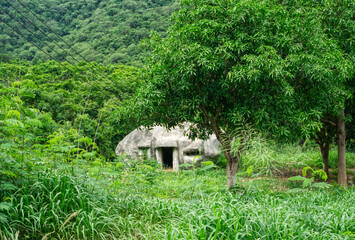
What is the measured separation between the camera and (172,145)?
54.1 ft

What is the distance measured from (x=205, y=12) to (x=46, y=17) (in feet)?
133

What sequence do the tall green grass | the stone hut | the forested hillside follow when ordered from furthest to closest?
the forested hillside, the stone hut, the tall green grass

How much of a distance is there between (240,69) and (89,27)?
122 ft

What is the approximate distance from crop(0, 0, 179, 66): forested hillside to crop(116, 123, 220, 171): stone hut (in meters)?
12.0

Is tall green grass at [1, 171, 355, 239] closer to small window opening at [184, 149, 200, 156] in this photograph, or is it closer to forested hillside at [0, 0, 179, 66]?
small window opening at [184, 149, 200, 156]

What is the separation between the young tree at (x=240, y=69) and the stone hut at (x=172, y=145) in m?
9.06

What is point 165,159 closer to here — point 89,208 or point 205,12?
→ point 205,12

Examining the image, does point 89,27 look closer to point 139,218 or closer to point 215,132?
point 215,132

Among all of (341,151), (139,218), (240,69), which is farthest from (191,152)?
(139,218)

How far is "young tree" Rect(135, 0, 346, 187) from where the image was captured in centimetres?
587

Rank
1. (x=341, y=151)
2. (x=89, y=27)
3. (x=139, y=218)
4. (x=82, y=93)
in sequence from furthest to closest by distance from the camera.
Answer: (x=89, y=27) < (x=82, y=93) < (x=341, y=151) < (x=139, y=218)

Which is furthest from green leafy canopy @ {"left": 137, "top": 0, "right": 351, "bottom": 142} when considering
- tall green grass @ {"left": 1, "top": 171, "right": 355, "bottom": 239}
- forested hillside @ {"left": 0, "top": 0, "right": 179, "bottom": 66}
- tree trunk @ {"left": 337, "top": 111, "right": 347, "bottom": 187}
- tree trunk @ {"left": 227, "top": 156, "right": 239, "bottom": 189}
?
forested hillside @ {"left": 0, "top": 0, "right": 179, "bottom": 66}

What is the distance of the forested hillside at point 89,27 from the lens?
30.8 metres

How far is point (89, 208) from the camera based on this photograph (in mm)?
3281
